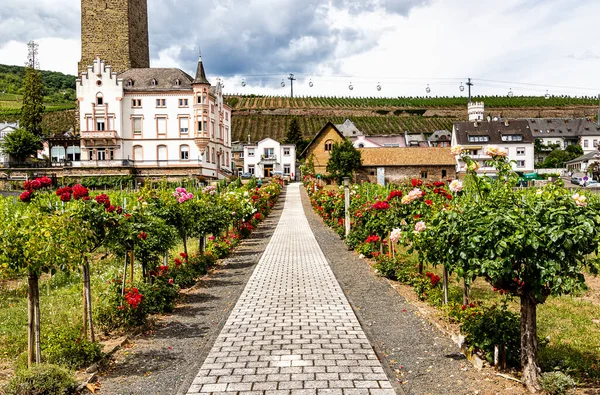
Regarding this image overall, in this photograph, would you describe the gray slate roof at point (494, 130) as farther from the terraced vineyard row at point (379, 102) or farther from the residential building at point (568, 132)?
the terraced vineyard row at point (379, 102)

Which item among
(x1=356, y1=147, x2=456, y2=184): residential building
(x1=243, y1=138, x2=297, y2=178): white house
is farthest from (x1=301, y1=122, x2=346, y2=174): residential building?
(x1=243, y1=138, x2=297, y2=178): white house

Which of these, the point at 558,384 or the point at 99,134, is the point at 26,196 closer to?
the point at 558,384

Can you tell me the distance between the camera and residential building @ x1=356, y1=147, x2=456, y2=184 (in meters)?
60.6

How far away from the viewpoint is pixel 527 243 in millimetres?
5043

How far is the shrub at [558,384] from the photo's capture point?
212 inches

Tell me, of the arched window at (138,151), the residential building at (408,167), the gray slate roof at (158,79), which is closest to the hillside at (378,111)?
the residential building at (408,167)

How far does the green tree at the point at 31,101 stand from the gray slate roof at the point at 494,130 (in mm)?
60250

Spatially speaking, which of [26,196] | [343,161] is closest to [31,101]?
[343,161]

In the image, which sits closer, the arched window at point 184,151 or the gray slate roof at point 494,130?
the arched window at point 184,151

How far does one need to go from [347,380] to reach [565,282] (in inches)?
106

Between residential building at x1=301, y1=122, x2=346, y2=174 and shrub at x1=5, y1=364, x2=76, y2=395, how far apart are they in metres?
61.9

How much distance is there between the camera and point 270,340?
25.2 ft

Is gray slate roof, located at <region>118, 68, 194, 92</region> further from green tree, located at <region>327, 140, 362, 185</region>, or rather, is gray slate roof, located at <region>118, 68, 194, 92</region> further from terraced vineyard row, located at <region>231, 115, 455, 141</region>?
terraced vineyard row, located at <region>231, 115, 455, 141</region>

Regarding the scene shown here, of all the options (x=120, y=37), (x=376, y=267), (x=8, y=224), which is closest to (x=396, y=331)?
(x=376, y=267)
